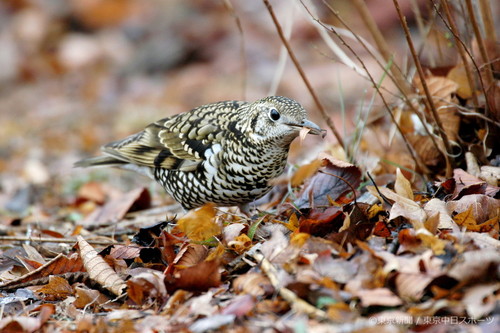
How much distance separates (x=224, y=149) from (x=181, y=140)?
54cm

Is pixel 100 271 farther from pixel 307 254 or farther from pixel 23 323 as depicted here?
pixel 307 254

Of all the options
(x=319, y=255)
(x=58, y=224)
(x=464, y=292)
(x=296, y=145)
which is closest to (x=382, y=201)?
(x=319, y=255)

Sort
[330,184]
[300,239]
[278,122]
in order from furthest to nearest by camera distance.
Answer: [330,184] → [278,122] → [300,239]

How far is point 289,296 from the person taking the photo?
2850mm

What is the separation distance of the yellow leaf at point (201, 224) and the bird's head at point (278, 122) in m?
0.66

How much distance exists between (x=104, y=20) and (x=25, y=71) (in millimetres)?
1932

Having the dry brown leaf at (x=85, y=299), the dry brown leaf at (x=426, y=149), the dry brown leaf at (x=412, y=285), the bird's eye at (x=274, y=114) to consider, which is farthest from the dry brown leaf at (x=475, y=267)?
the dry brown leaf at (x=85, y=299)

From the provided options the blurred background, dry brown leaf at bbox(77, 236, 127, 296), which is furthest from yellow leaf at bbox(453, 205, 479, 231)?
the blurred background

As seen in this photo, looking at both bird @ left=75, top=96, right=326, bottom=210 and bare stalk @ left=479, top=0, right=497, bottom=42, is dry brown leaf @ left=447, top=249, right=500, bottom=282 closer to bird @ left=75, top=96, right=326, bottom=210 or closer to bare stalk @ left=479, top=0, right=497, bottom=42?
bird @ left=75, top=96, right=326, bottom=210

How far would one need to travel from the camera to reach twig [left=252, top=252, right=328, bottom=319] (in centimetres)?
273

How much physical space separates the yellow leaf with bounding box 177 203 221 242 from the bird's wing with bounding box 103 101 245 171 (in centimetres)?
85

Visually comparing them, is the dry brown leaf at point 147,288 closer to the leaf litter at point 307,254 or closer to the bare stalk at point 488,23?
the leaf litter at point 307,254

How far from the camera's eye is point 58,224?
5.54 m

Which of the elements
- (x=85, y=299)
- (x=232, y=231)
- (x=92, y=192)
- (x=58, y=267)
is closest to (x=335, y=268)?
(x=232, y=231)
